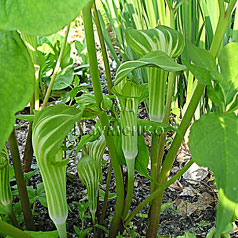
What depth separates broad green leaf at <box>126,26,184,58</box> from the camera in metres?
0.53

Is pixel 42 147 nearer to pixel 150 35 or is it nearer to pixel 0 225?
pixel 0 225

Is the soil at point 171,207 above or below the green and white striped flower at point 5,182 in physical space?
below

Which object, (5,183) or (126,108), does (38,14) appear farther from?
(5,183)

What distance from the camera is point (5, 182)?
64 centimetres

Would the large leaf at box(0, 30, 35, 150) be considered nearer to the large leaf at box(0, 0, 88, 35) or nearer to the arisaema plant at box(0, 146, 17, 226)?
the large leaf at box(0, 0, 88, 35)

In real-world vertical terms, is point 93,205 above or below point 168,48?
below

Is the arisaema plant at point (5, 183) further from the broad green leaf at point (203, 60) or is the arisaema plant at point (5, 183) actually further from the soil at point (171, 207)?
the broad green leaf at point (203, 60)

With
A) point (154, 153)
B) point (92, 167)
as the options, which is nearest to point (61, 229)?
point (92, 167)

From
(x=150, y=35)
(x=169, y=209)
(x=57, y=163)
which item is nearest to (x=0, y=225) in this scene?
(x=57, y=163)

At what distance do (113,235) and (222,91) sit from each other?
437 millimetres

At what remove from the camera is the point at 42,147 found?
1.48 feet

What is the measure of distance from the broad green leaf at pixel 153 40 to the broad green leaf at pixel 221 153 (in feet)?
0.54

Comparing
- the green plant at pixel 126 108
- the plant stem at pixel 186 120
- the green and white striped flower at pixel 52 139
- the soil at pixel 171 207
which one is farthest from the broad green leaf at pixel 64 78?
the green and white striped flower at pixel 52 139

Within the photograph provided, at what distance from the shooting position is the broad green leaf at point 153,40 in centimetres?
53
